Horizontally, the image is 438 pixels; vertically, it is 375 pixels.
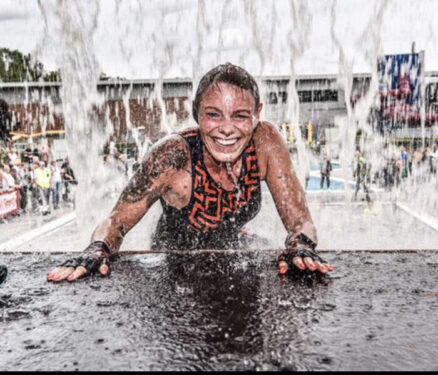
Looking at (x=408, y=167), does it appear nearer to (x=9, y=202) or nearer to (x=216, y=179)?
(x=9, y=202)

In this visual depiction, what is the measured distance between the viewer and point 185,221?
275 cm

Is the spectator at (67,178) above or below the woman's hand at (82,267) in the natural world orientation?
below

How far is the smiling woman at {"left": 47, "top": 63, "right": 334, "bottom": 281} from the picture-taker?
241 centimetres

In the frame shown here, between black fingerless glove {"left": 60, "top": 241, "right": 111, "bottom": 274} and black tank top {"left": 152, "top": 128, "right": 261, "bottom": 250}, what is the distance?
70 cm

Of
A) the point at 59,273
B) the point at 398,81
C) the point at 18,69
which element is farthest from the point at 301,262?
the point at 18,69

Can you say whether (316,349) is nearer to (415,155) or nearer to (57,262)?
(57,262)

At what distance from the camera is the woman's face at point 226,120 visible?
2.39 m

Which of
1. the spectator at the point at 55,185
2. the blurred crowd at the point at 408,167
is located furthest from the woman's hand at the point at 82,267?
the blurred crowd at the point at 408,167

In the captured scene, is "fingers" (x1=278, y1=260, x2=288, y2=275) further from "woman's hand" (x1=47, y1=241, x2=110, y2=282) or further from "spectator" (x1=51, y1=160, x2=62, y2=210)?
"spectator" (x1=51, y1=160, x2=62, y2=210)

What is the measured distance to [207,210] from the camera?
2676mm

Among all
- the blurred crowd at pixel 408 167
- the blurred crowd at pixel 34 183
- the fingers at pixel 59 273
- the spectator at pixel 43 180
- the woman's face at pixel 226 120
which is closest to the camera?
the fingers at pixel 59 273

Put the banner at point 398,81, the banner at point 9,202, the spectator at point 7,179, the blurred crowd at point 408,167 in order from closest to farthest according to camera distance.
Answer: the banner at point 9,202 → the spectator at point 7,179 → the blurred crowd at point 408,167 → the banner at point 398,81

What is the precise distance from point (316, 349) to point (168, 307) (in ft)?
1.69

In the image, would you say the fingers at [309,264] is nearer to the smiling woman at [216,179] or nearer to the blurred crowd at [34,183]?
the smiling woman at [216,179]
